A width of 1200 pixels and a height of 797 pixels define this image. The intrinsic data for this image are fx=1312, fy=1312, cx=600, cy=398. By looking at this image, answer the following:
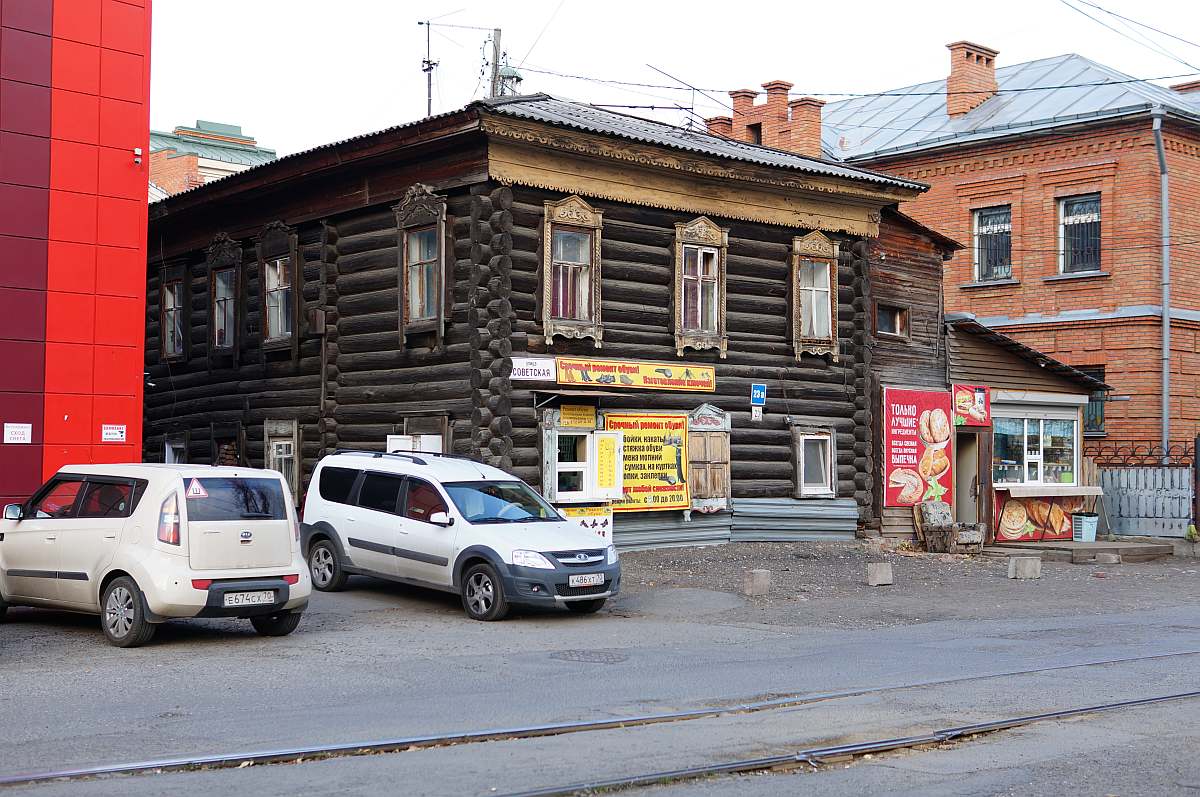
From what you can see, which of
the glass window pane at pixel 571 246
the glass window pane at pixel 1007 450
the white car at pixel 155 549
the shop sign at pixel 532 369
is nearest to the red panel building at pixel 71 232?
the white car at pixel 155 549

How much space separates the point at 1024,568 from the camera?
71.0 ft

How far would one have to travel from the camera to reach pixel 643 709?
32.1ft

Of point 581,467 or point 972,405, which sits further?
point 972,405

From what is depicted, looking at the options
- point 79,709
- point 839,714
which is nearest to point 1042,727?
point 839,714

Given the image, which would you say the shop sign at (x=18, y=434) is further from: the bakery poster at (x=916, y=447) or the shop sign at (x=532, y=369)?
the bakery poster at (x=916, y=447)

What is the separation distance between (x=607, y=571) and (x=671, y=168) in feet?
29.9

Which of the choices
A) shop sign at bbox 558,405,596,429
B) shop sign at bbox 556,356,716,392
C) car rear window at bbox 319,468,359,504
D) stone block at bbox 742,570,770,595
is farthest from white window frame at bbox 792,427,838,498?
car rear window at bbox 319,468,359,504

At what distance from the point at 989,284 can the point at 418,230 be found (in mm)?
19614

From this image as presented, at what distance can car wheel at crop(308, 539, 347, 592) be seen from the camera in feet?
56.2

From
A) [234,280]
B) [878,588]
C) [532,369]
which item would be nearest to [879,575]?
[878,588]

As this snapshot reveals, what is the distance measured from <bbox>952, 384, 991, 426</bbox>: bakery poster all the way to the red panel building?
16650 mm

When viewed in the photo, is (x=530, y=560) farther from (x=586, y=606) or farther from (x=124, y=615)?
(x=124, y=615)

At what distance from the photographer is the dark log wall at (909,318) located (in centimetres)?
2622

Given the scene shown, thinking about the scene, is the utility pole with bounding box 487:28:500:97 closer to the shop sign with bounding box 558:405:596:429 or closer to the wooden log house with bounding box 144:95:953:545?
the wooden log house with bounding box 144:95:953:545
